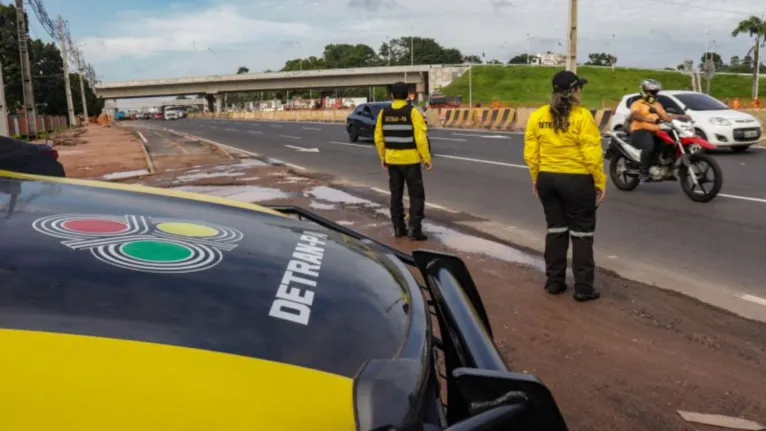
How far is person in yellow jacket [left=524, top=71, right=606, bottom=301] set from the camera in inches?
214

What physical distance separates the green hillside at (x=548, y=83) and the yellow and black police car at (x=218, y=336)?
8100 centimetres

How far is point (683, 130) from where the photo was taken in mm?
9984

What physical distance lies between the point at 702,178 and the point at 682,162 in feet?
1.11

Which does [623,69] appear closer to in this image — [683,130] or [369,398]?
[683,130]

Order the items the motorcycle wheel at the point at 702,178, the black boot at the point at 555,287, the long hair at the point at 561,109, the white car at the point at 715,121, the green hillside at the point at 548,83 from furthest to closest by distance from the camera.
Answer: the green hillside at the point at 548,83 → the white car at the point at 715,121 → the motorcycle wheel at the point at 702,178 → the black boot at the point at 555,287 → the long hair at the point at 561,109

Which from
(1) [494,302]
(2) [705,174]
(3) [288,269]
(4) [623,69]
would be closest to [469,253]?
(1) [494,302]

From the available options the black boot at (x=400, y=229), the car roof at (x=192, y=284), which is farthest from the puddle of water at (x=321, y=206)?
the car roof at (x=192, y=284)

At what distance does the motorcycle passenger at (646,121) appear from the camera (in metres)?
10.0

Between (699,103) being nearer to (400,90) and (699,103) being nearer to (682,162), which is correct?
(682,162)

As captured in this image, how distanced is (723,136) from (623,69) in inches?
3822

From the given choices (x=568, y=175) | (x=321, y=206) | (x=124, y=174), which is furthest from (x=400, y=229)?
(x=124, y=174)

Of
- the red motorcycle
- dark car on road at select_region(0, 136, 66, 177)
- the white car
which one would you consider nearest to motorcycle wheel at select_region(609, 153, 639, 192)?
the red motorcycle

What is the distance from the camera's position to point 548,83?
97.6 m

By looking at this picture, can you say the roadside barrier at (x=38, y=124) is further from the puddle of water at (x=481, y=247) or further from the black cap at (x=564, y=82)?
the black cap at (x=564, y=82)
